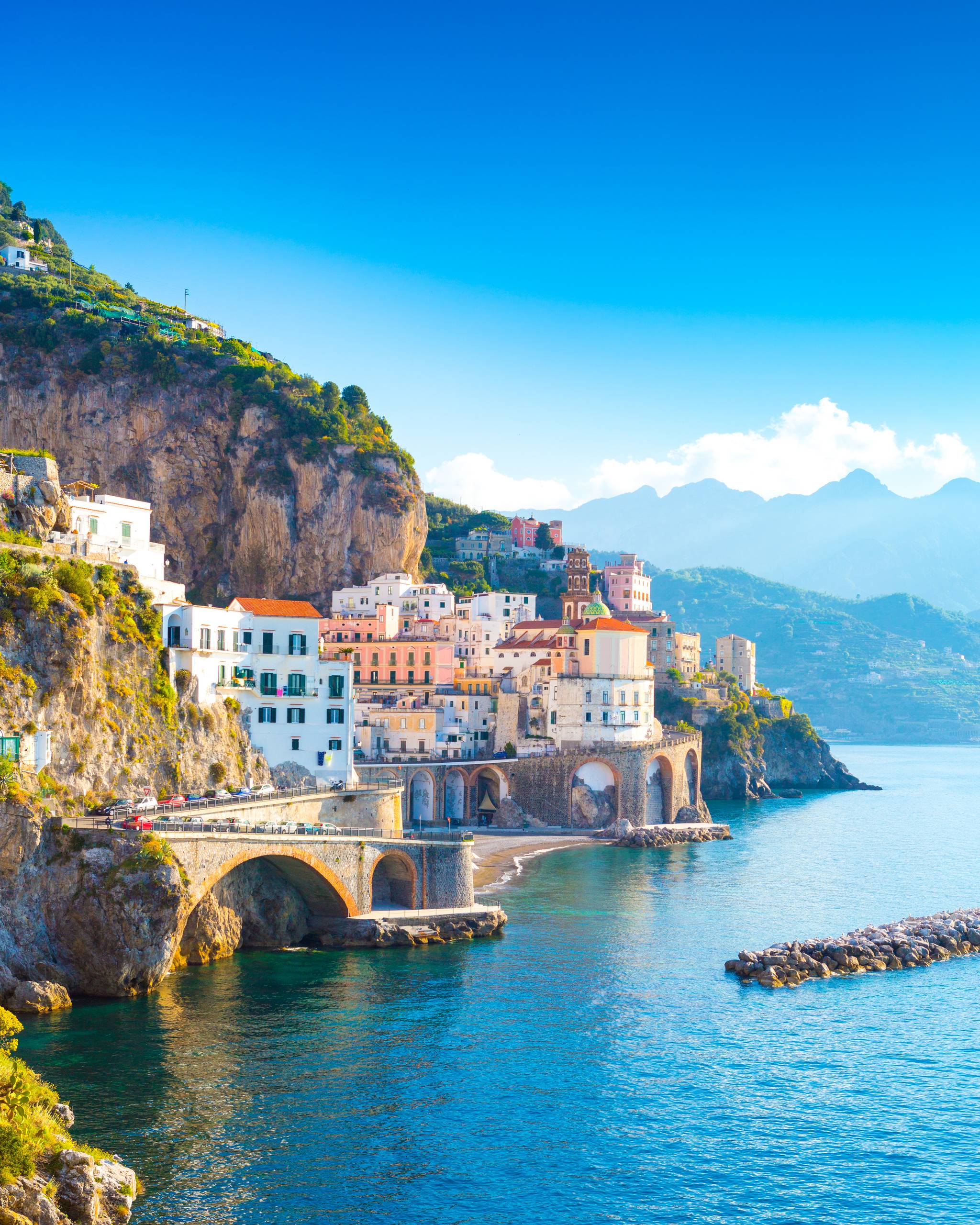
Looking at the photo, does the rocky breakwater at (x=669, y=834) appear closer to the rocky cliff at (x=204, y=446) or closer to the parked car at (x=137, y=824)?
the rocky cliff at (x=204, y=446)

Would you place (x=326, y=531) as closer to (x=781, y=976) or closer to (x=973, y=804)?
(x=973, y=804)

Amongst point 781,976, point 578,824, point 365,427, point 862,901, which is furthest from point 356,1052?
point 365,427

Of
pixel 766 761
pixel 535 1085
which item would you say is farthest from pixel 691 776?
pixel 535 1085

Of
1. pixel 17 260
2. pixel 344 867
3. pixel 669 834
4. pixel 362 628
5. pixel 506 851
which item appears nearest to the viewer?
pixel 344 867

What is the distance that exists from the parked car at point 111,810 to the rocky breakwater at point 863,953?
29.0 m

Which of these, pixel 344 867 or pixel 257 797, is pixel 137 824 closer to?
pixel 257 797

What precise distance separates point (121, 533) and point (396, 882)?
28.8m

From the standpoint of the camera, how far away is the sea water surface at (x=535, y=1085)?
34688mm

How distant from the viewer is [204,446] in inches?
5517

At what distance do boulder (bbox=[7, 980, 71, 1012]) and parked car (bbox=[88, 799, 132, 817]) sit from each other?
746 centimetres

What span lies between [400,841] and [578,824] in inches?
2005

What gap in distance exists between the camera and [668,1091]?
4294 cm

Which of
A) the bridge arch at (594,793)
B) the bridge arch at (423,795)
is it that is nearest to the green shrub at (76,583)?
the bridge arch at (423,795)

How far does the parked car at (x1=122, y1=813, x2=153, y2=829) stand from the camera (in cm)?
5069
